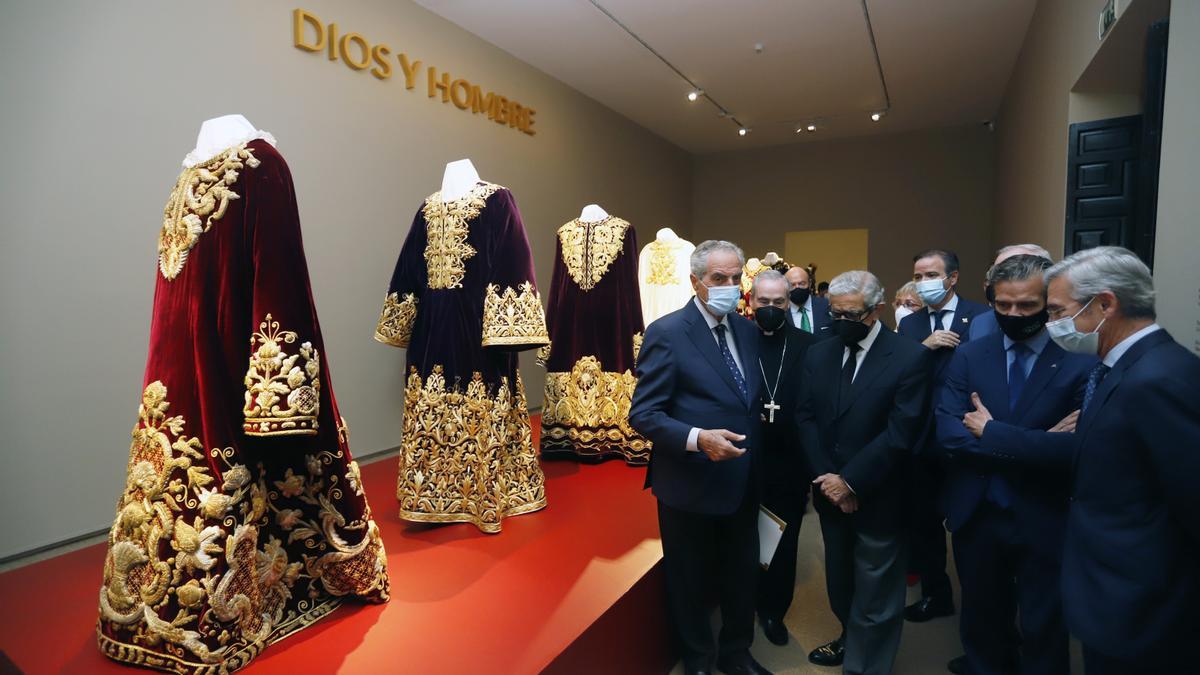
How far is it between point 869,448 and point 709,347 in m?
0.61

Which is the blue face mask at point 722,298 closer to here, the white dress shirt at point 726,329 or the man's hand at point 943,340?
the white dress shirt at point 726,329

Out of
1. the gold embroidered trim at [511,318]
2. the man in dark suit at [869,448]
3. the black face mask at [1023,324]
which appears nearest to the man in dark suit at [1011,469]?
the black face mask at [1023,324]

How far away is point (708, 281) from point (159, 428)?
165cm

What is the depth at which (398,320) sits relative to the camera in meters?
2.89

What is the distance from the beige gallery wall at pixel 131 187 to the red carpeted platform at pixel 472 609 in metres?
0.58

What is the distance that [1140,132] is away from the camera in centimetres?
317

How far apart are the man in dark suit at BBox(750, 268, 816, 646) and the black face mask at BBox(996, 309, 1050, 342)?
2.56 ft

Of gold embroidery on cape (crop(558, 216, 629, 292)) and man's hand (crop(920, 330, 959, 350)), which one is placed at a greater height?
gold embroidery on cape (crop(558, 216, 629, 292))

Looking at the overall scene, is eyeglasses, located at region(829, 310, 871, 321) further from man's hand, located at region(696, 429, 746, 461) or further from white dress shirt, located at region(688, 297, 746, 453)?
man's hand, located at region(696, 429, 746, 461)

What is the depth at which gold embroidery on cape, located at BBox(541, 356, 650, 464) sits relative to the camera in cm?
396

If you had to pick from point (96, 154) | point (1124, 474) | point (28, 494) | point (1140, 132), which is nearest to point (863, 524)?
point (1124, 474)

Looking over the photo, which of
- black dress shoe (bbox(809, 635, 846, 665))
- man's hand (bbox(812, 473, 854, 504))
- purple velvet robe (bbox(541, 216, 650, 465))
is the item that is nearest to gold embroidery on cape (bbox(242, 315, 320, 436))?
man's hand (bbox(812, 473, 854, 504))

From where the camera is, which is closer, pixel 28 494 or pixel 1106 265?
pixel 1106 265

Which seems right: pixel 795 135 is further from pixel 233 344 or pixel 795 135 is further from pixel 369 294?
pixel 233 344
